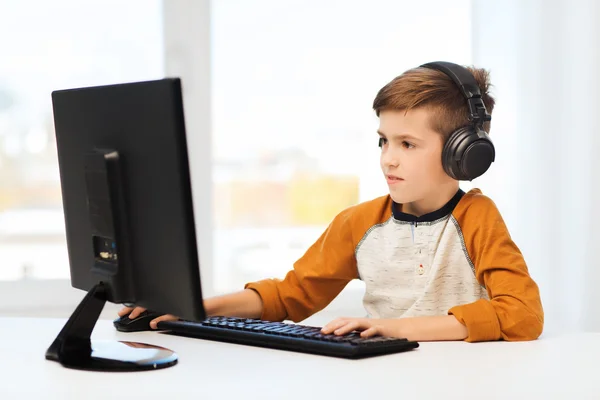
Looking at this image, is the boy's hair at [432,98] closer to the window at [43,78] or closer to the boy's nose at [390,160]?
→ the boy's nose at [390,160]

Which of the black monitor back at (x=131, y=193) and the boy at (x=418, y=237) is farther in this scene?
the boy at (x=418, y=237)

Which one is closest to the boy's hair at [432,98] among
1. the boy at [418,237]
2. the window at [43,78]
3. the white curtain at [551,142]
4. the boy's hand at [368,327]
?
the boy at [418,237]

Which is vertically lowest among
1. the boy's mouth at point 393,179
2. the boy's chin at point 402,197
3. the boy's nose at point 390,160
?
the boy's chin at point 402,197

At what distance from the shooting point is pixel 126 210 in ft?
3.77

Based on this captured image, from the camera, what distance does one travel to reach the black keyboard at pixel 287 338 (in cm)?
118

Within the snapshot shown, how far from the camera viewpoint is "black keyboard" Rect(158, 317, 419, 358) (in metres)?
1.18

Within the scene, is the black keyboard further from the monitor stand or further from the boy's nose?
the boy's nose

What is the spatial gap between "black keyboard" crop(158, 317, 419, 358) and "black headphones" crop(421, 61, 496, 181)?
→ 407 millimetres

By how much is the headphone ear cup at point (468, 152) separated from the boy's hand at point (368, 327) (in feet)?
1.13

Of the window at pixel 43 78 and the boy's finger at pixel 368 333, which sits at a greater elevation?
the window at pixel 43 78

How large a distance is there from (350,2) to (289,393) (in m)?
1.95

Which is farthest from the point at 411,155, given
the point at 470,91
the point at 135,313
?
the point at 135,313

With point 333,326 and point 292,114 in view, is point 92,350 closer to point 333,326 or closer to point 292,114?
point 333,326

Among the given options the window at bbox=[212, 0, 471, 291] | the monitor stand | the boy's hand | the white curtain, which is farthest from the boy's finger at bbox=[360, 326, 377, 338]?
the window at bbox=[212, 0, 471, 291]
